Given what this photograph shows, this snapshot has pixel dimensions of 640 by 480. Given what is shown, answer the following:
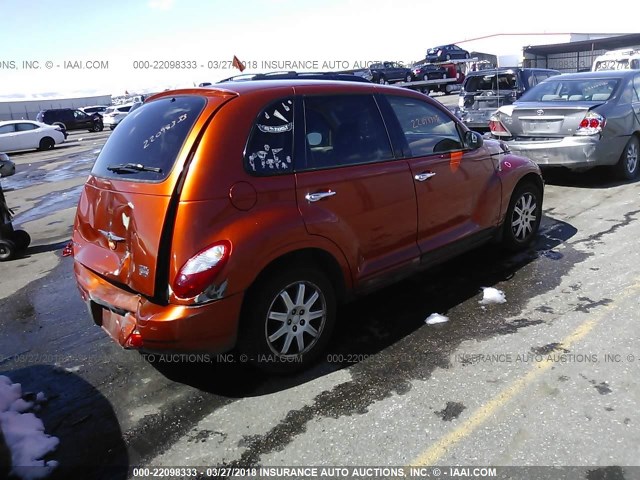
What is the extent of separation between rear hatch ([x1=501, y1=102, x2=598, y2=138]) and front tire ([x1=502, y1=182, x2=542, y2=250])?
9.09 feet

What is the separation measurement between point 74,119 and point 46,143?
399 inches

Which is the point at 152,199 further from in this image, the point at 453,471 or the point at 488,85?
the point at 488,85

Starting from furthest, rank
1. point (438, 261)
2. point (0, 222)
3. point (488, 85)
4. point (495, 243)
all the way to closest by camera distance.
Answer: point (488, 85) → point (0, 222) → point (495, 243) → point (438, 261)

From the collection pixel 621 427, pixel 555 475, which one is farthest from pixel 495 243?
pixel 555 475

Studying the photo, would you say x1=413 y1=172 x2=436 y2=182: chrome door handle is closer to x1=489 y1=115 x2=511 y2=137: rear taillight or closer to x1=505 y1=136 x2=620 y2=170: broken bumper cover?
x1=505 y1=136 x2=620 y2=170: broken bumper cover

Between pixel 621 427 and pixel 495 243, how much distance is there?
268cm

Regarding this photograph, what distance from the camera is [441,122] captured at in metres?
4.39

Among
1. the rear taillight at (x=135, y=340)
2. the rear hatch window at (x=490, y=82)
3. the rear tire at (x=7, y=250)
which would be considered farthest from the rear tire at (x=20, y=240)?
the rear hatch window at (x=490, y=82)

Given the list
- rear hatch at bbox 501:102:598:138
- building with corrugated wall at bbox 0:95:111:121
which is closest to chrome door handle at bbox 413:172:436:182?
rear hatch at bbox 501:102:598:138

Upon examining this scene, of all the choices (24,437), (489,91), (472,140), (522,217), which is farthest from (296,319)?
(489,91)

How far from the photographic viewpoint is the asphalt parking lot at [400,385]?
264cm

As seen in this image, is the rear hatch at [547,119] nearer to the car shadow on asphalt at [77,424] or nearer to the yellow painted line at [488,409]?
the yellow painted line at [488,409]

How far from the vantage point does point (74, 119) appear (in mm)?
32438

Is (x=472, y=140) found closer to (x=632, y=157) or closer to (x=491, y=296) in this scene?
(x=491, y=296)
